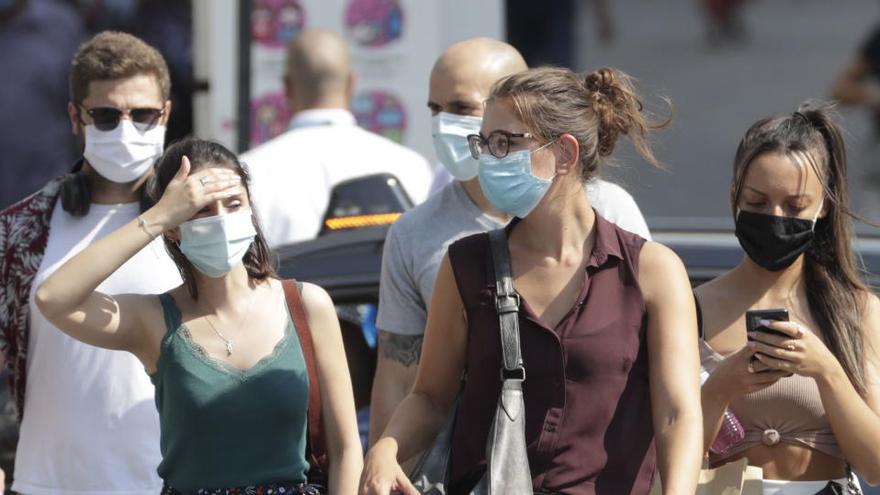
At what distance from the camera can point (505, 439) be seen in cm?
328

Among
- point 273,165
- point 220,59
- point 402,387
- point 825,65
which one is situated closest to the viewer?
point 402,387

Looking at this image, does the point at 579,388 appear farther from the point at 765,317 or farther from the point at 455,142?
the point at 455,142

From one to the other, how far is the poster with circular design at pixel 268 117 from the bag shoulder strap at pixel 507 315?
13.9 ft

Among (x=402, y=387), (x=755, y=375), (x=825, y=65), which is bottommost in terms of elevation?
(x=825, y=65)

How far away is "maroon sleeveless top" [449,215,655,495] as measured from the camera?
10.9ft

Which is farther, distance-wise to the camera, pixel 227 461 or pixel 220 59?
pixel 220 59

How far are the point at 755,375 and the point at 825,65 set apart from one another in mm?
14710

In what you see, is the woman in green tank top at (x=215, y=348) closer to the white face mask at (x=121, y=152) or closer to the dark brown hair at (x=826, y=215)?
the white face mask at (x=121, y=152)

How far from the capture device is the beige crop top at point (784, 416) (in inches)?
145

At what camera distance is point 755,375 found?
A: 3.47 m

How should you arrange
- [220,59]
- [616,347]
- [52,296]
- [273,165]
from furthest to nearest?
[220,59] → [273,165] → [52,296] → [616,347]

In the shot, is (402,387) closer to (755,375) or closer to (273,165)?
(755,375)

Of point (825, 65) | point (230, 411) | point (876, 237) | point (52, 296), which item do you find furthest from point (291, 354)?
point (825, 65)

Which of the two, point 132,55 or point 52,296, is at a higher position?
point 132,55
